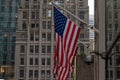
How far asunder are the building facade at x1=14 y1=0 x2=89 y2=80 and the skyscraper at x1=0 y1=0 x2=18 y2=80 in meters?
9.63

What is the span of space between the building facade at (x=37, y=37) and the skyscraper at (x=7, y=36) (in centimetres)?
963

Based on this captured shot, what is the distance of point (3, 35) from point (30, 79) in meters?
19.7

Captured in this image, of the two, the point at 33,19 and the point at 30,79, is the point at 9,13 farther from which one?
the point at 30,79

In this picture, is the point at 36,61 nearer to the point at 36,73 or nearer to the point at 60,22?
the point at 36,73

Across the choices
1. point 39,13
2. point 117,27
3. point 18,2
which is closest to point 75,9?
point 39,13

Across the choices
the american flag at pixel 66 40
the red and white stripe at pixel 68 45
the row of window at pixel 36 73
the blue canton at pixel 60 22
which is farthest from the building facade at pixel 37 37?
the red and white stripe at pixel 68 45

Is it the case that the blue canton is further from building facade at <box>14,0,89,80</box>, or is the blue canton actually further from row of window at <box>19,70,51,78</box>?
row of window at <box>19,70,51,78</box>

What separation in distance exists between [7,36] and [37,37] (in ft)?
44.3

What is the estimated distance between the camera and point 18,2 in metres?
115

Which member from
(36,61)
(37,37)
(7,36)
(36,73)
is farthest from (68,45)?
(7,36)

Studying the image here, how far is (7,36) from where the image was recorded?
365 ft

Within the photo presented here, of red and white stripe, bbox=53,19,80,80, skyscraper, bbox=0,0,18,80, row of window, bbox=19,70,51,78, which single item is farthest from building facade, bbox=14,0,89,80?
red and white stripe, bbox=53,19,80,80

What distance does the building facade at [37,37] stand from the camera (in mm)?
97875

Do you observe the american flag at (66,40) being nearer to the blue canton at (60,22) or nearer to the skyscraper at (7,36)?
the blue canton at (60,22)
